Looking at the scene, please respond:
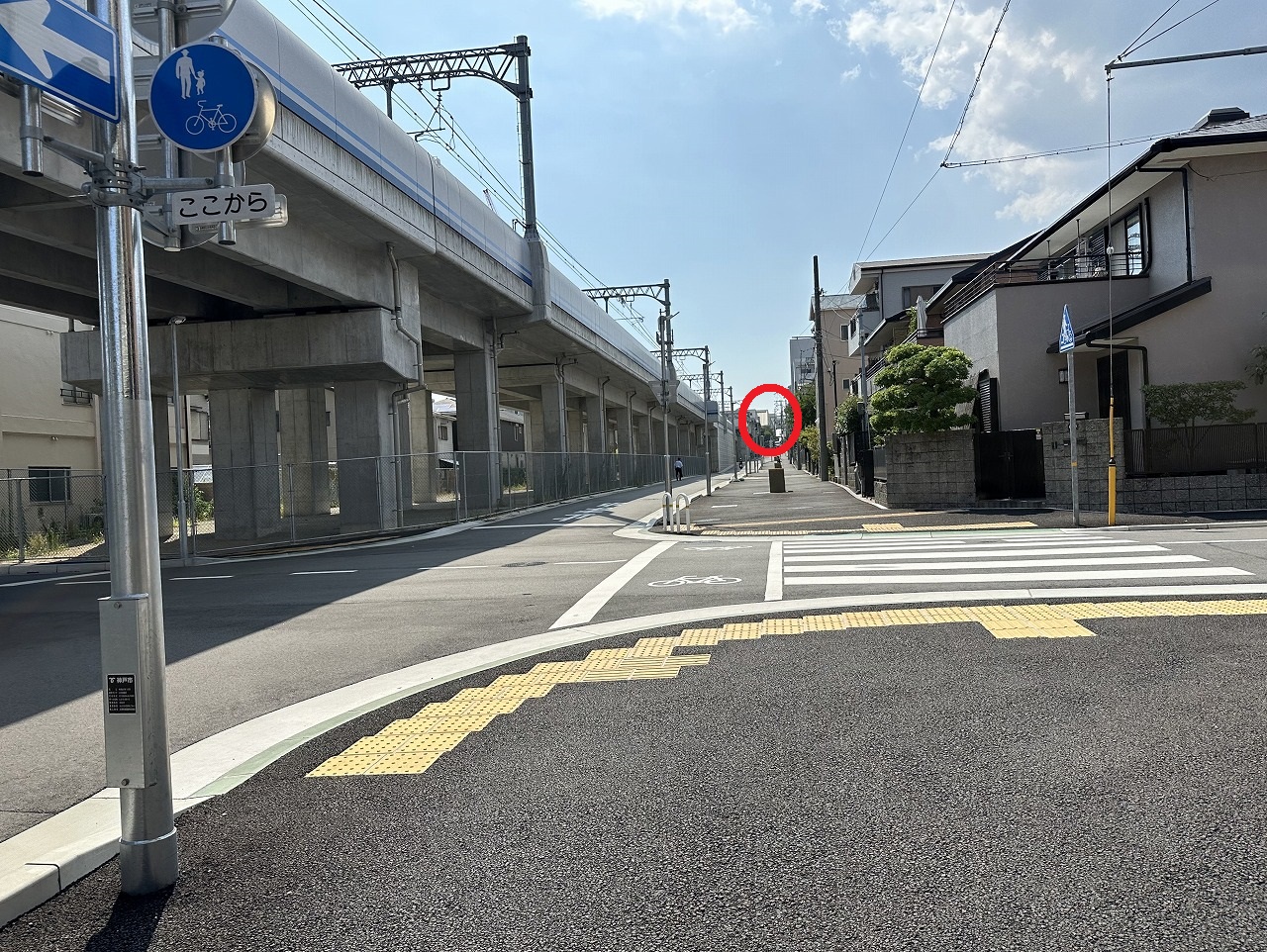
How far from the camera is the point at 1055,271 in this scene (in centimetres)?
3072

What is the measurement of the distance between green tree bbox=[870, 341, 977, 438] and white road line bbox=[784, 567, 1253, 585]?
11763 millimetres

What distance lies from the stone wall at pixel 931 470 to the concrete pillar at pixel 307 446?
21.8 metres

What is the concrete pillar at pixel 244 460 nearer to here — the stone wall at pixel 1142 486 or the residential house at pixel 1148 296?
the residential house at pixel 1148 296

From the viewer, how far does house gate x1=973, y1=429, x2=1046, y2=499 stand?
22859 mm

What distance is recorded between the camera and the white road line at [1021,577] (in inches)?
432

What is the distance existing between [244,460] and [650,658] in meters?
24.6

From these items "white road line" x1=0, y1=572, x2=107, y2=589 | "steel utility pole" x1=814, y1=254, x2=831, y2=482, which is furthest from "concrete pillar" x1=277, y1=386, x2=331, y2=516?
"steel utility pole" x1=814, y1=254, x2=831, y2=482

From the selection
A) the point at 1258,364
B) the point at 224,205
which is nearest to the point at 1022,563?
the point at 224,205

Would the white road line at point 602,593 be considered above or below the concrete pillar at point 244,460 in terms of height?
below

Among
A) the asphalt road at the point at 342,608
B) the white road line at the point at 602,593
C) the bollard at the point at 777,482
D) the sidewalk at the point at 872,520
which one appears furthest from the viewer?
the bollard at the point at 777,482

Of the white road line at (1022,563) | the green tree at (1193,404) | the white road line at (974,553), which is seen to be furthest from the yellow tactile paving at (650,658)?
the green tree at (1193,404)

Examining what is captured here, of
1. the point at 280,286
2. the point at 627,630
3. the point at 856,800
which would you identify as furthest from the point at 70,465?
the point at 856,800

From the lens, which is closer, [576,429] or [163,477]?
[163,477]

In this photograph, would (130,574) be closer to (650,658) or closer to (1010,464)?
(650,658)
